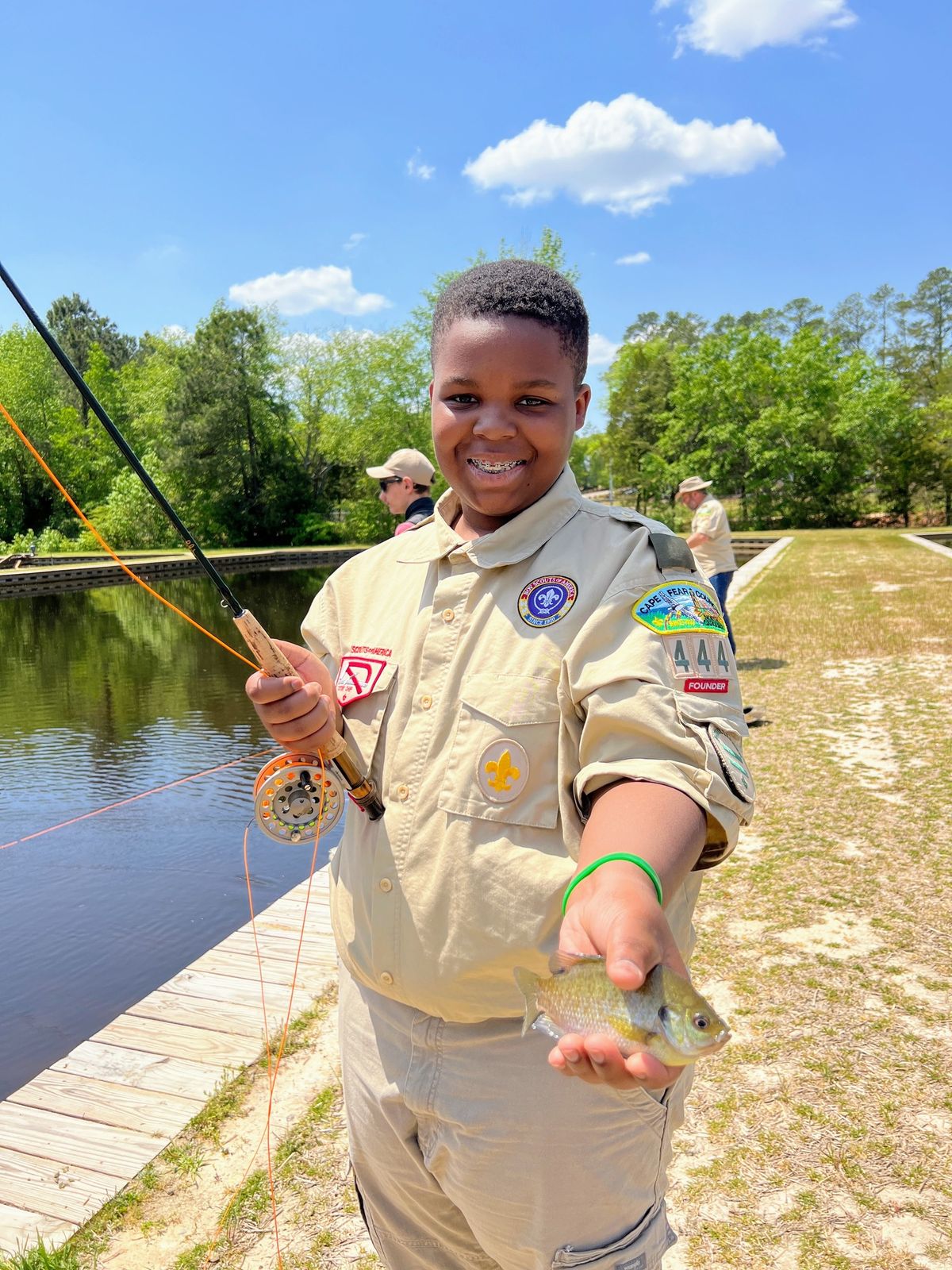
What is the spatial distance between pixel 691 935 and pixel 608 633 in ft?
2.14

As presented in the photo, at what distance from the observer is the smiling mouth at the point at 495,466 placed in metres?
1.76

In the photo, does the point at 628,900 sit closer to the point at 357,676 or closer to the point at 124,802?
the point at 357,676

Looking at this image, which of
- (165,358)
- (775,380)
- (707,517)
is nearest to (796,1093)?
(707,517)

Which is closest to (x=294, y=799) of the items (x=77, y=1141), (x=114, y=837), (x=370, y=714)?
(x=370, y=714)

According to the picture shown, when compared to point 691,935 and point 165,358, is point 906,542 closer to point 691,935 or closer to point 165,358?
point 691,935

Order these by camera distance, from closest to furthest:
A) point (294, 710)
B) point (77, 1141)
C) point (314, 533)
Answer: point (294, 710) → point (77, 1141) → point (314, 533)

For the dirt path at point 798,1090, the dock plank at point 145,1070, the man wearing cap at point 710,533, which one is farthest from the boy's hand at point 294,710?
the man wearing cap at point 710,533

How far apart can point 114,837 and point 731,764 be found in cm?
865

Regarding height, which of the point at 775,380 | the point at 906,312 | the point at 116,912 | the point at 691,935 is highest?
the point at 906,312

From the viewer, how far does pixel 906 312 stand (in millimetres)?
75562

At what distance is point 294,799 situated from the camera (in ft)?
7.61

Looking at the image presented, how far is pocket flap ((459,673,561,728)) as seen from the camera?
62.9 inches

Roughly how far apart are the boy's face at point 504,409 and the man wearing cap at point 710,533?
8.88m

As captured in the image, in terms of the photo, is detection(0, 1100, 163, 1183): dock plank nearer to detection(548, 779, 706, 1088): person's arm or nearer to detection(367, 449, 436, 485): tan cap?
detection(548, 779, 706, 1088): person's arm
